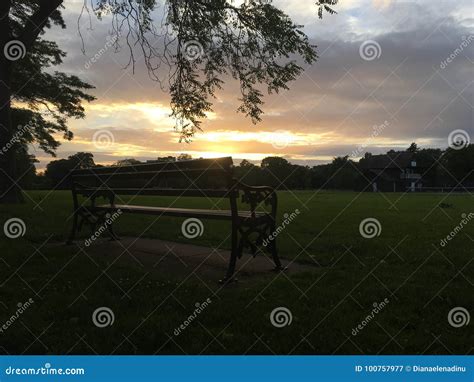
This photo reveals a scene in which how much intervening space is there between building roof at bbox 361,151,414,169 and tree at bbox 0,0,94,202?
227 feet

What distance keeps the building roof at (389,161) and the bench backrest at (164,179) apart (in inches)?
3139

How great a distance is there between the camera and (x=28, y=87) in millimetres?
20406

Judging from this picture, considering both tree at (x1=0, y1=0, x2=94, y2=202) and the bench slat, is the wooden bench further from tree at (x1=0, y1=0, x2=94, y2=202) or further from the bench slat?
tree at (x1=0, y1=0, x2=94, y2=202)

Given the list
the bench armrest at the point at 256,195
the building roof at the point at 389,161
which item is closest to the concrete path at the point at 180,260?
the bench armrest at the point at 256,195

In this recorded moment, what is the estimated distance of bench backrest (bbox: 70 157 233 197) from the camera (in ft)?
16.3

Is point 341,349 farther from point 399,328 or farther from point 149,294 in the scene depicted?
point 149,294

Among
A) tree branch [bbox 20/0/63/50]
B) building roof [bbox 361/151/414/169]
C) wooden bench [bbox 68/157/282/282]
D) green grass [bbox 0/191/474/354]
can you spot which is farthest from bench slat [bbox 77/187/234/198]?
building roof [bbox 361/151/414/169]

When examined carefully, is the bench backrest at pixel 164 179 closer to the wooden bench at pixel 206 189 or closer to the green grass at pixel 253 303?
the wooden bench at pixel 206 189

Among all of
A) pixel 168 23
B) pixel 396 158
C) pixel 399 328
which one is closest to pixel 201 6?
pixel 168 23

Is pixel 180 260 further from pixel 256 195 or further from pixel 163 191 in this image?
pixel 256 195

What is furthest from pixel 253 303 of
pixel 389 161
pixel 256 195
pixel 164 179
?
pixel 389 161

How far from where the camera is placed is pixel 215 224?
10.5 metres

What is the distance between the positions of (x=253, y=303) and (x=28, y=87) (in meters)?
20.0

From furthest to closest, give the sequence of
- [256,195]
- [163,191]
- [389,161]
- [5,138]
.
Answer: [389,161]
[5,138]
[163,191]
[256,195]
